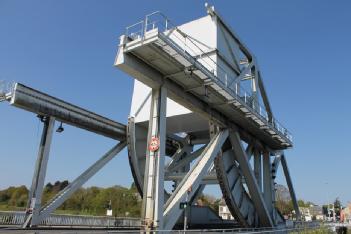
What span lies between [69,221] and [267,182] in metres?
19.4

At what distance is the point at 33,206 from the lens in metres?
19.7

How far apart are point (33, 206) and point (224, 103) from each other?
1333cm

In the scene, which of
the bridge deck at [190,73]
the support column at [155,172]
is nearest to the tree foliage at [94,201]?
the bridge deck at [190,73]

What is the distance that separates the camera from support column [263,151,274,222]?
32.9m

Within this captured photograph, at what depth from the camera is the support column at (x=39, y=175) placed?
1947 centimetres

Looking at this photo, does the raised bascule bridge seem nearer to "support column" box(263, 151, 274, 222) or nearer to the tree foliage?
"support column" box(263, 151, 274, 222)

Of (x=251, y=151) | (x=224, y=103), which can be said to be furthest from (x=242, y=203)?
(x=224, y=103)

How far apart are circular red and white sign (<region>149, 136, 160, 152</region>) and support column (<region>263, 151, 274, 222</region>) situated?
1940 centimetres

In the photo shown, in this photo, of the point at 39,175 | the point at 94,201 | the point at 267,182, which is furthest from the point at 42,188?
the point at 94,201

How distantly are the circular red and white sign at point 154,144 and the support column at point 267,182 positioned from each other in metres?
19.4

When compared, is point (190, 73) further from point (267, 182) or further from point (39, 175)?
point (267, 182)

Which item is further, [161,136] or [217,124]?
[217,124]

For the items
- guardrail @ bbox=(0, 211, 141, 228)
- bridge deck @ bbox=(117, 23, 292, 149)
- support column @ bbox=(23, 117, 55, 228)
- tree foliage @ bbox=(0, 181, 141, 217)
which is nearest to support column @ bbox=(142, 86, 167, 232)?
bridge deck @ bbox=(117, 23, 292, 149)

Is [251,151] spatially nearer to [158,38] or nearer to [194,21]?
[194,21]
